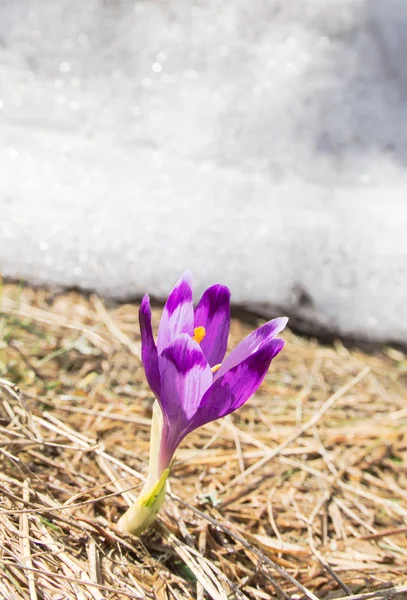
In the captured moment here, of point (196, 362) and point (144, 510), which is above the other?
point (196, 362)

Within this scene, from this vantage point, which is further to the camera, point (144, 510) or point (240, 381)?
point (144, 510)

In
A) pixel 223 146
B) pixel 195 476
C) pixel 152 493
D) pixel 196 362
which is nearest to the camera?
pixel 196 362

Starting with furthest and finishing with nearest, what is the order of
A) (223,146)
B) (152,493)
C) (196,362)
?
1. (223,146)
2. (152,493)
3. (196,362)

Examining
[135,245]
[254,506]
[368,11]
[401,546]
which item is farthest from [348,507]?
[368,11]

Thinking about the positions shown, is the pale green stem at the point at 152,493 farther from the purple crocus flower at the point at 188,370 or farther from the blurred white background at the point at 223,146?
the blurred white background at the point at 223,146

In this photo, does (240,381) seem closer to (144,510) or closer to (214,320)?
(214,320)

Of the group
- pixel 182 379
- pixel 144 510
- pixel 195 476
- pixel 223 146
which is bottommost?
pixel 195 476

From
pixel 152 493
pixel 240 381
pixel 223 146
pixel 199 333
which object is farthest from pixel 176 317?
pixel 223 146

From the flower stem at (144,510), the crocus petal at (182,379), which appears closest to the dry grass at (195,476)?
the flower stem at (144,510)

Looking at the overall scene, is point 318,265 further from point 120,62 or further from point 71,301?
point 120,62
